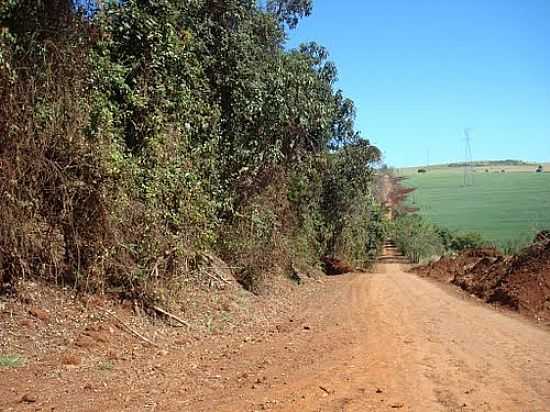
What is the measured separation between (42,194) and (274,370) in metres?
4.33

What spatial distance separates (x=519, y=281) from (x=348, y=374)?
34.3ft

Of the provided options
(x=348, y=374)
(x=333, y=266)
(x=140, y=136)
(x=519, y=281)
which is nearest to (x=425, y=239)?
(x=333, y=266)

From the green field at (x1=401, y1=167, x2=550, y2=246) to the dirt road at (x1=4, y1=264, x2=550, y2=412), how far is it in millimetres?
17702

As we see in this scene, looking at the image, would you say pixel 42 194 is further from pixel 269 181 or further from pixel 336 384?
pixel 269 181

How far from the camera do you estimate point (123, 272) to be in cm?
938

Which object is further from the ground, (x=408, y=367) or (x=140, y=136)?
(x=140, y=136)

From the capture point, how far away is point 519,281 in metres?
15.6

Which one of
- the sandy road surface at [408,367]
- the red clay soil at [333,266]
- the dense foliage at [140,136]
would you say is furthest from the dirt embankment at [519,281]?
the red clay soil at [333,266]

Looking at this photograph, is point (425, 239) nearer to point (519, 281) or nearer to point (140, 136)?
point (519, 281)

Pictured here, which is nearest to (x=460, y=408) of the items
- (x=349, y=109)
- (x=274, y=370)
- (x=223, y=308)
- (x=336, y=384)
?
(x=336, y=384)

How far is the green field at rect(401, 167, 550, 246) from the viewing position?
49156mm

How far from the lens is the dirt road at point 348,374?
234 inches

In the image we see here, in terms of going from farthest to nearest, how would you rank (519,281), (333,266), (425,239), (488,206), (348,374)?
(488,206) < (425,239) < (333,266) < (519,281) < (348,374)

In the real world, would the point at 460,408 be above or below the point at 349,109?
below
